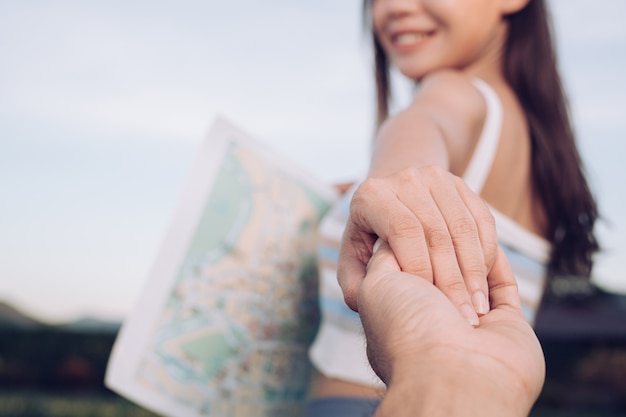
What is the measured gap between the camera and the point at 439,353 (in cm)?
70

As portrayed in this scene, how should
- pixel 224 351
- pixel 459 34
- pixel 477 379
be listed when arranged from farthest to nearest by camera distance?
pixel 224 351, pixel 459 34, pixel 477 379

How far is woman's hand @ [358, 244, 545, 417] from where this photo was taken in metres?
0.68

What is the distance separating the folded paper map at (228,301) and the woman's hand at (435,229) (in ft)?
3.00

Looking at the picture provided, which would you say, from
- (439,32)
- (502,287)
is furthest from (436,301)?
(439,32)

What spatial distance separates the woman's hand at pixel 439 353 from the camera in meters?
0.68

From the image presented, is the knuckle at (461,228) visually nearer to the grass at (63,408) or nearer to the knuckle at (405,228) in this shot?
the knuckle at (405,228)

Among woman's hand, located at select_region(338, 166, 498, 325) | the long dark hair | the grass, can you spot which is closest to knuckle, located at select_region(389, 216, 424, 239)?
woman's hand, located at select_region(338, 166, 498, 325)

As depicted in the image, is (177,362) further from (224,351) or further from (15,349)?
(15,349)

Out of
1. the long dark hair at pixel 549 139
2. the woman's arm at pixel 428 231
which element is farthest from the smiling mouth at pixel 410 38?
the woman's arm at pixel 428 231

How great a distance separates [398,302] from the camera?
0.77 metres

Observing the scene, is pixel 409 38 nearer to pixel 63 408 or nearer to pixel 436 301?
pixel 436 301

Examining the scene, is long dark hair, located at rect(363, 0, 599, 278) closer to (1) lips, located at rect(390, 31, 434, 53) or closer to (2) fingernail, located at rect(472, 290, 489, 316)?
(1) lips, located at rect(390, 31, 434, 53)

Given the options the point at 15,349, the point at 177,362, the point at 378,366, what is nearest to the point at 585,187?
the point at 177,362

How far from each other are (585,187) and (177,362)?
3.32 feet
